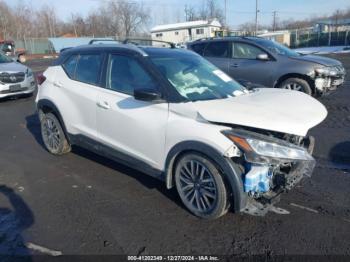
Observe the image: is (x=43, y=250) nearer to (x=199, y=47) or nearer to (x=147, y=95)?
(x=147, y=95)

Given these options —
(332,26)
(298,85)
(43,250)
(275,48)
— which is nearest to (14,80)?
(275,48)

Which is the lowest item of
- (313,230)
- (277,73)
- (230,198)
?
(313,230)

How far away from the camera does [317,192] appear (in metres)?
4.19

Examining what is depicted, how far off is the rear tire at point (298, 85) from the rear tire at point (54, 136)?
587cm

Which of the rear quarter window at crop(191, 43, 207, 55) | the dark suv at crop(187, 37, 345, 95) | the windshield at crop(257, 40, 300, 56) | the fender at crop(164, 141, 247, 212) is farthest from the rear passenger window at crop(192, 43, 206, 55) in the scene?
the fender at crop(164, 141, 247, 212)

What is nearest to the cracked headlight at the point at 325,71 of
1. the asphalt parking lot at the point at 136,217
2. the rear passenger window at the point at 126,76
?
the asphalt parking lot at the point at 136,217

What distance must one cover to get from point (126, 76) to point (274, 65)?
5741mm

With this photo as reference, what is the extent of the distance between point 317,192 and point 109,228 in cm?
252

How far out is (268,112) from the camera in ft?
11.3

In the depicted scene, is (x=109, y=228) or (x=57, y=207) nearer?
(x=109, y=228)

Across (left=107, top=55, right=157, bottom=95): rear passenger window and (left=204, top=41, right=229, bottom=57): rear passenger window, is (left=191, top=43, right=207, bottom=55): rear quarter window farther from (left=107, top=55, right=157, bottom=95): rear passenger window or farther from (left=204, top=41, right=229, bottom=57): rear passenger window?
(left=107, top=55, right=157, bottom=95): rear passenger window

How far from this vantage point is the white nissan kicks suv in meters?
3.29

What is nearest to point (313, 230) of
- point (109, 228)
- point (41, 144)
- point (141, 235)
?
point (141, 235)

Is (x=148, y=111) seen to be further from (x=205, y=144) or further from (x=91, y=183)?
(x=91, y=183)
